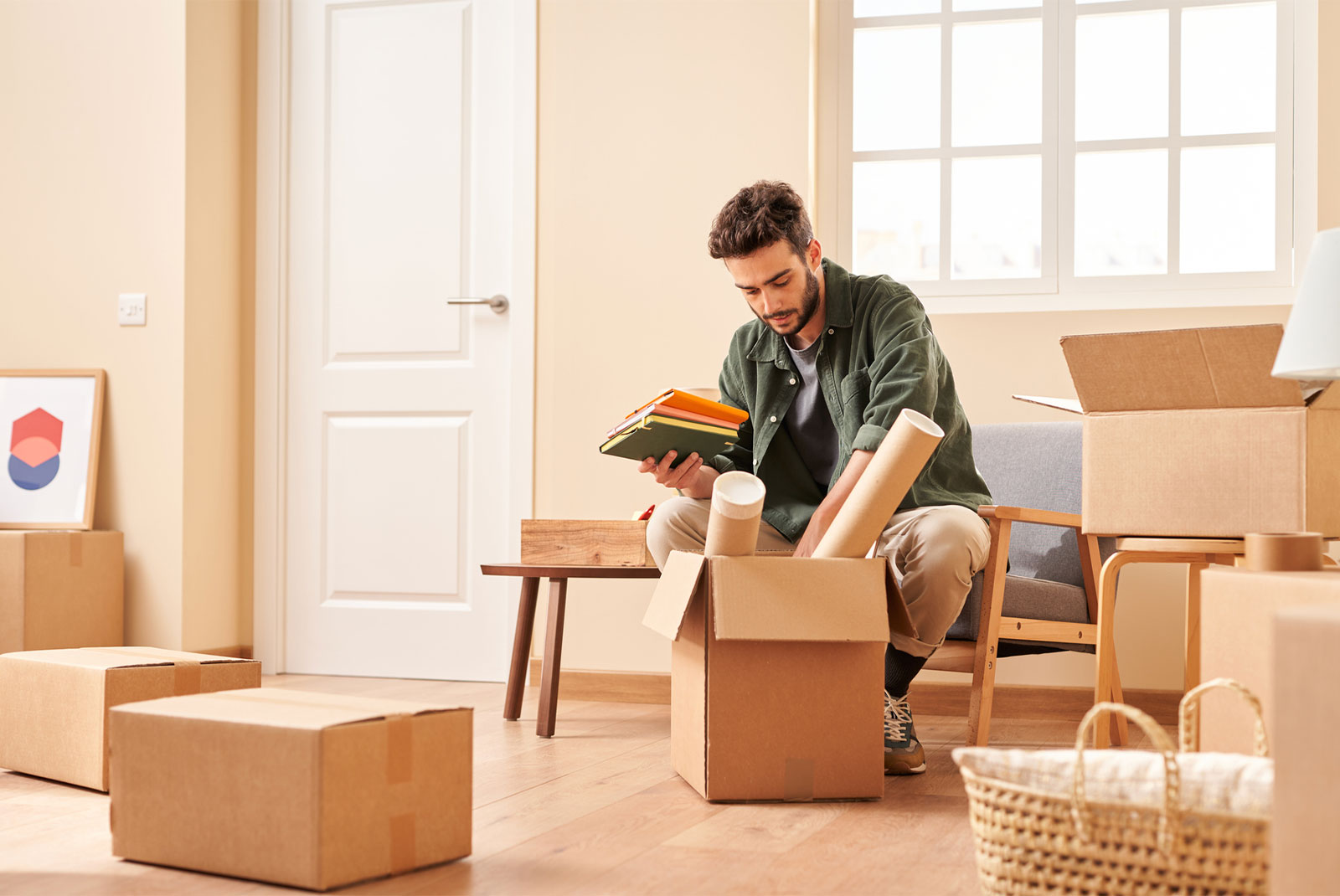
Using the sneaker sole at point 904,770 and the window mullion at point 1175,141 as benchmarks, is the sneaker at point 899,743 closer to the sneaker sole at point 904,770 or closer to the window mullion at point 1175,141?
the sneaker sole at point 904,770

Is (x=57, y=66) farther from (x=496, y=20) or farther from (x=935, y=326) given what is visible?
(x=935, y=326)

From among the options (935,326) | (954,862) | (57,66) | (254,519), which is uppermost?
(57,66)

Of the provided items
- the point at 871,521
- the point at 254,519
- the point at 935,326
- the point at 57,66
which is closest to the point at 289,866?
the point at 871,521

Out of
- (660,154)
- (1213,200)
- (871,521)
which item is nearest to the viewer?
(871,521)

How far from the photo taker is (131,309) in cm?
349

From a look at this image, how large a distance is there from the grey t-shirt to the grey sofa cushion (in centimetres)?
36

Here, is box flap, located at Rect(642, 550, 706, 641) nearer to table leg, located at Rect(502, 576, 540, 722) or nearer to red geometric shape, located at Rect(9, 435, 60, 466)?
table leg, located at Rect(502, 576, 540, 722)

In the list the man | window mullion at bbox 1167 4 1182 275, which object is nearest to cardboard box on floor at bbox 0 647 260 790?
the man

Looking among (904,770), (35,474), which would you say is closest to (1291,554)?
(904,770)

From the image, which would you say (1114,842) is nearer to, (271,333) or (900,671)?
(900,671)

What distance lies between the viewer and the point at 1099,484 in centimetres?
194

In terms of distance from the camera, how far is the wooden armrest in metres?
2.18

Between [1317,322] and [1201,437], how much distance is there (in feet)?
1.42

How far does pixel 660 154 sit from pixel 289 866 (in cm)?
221
